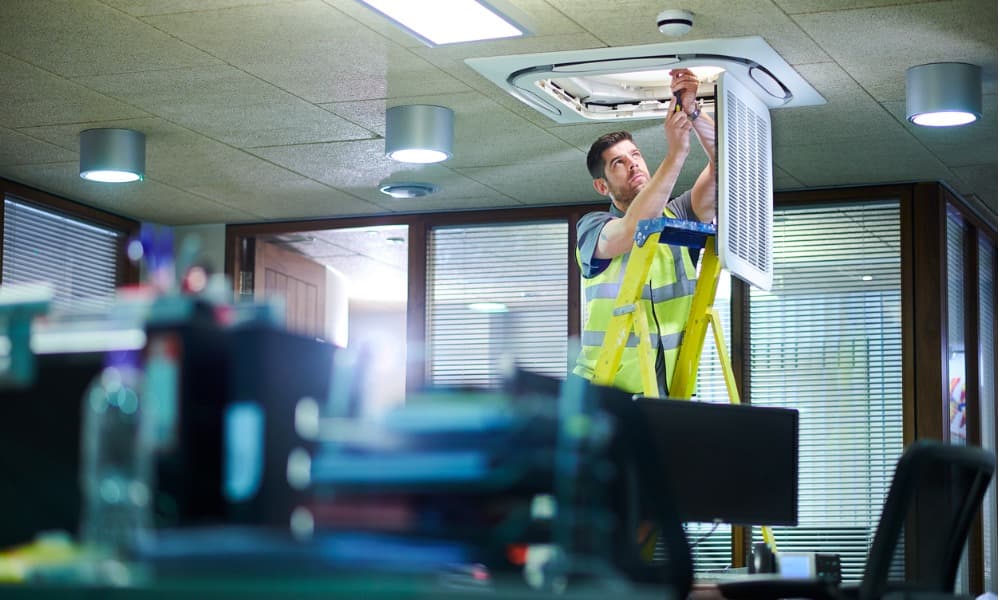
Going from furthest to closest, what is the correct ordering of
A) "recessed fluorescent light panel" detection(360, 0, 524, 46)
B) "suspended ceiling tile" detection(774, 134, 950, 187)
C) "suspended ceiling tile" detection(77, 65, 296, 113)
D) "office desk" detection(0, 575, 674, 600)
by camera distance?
"suspended ceiling tile" detection(774, 134, 950, 187) < "suspended ceiling tile" detection(77, 65, 296, 113) < "recessed fluorescent light panel" detection(360, 0, 524, 46) < "office desk" detection(0, 575, 674, 600)

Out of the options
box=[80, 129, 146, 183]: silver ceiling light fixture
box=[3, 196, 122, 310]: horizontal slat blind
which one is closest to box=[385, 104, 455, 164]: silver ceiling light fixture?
box=[80, 129, 146, 183]: silver ceiling light fixture

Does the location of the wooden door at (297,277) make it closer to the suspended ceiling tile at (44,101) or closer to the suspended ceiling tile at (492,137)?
the suspended ceiling tile at (492,137)

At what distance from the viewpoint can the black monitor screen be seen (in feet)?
11.3

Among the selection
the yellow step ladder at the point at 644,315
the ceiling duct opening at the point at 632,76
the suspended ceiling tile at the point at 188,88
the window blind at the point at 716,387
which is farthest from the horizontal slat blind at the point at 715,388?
the suspended ceiling tile at the point at 188,88

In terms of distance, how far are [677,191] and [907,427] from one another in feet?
5.13

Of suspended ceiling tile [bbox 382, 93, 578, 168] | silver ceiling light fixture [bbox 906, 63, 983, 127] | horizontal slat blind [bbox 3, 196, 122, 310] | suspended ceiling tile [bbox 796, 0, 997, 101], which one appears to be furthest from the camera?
horizontal slat blind [bbox 3, 196, 122, 310]

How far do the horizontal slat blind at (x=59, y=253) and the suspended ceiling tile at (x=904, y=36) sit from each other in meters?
3.74

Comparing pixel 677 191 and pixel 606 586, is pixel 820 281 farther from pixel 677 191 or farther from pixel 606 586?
pixel 606 586

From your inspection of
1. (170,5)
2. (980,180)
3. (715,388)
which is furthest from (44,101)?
(980,180)

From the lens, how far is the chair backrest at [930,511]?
2.54m

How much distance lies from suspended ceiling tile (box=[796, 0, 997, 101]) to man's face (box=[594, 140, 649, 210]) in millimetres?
764

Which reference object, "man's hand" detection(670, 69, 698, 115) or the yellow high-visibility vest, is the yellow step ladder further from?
"man's hand" detection(670, 69, 698, 115)

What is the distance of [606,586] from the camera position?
3.76 ft

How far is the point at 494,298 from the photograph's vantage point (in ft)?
23.4
